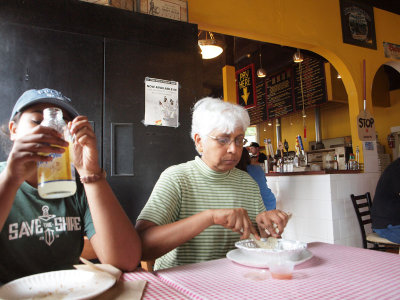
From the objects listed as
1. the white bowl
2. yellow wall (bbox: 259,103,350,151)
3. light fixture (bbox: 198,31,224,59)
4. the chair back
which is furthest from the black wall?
yellow wall (bbox: 259,103,350,151)

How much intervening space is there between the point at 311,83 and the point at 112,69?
19.3 feet

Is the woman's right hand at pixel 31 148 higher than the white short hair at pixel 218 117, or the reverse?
the white short hair at pixel 218 117

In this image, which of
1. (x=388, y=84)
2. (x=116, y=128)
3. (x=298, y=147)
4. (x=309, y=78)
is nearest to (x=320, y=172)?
(x=298, y=147)

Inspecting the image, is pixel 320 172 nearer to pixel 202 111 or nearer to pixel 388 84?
pixel 202 111

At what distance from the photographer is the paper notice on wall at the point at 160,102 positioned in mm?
2492

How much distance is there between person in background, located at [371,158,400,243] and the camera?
2.82 metres

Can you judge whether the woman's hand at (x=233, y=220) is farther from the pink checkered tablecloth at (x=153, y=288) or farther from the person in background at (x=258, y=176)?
the person in background at (x=258, y=176)

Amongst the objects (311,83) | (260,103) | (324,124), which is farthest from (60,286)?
(324,124)

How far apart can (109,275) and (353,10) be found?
5090 millimetres

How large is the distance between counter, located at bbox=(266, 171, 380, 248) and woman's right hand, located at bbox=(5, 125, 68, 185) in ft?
11.2

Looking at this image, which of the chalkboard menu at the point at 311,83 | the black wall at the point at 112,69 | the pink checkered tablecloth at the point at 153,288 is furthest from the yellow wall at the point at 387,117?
the pink checkered tablecloth at the point at 153,288

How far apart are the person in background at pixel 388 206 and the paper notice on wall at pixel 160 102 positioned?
2071mm

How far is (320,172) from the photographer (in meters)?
3.71

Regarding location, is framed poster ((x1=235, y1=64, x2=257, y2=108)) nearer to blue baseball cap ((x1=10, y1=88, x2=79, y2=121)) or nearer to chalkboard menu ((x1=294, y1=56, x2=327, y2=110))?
chalkboard menu ((x1=294, y1=56, x2=327, y2=110))
